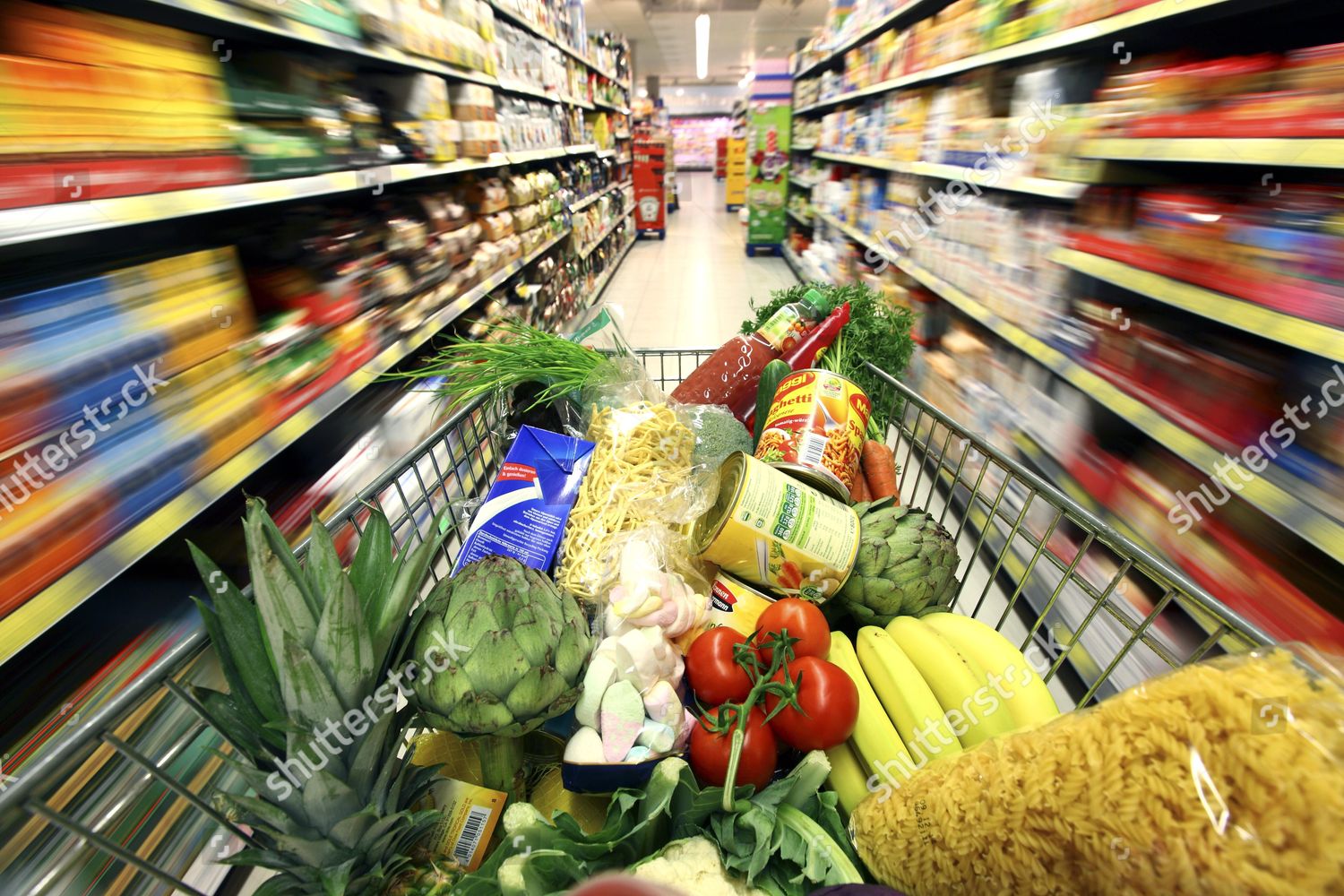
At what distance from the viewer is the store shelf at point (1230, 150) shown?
1.06 meters

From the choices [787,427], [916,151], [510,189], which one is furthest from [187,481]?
[916,151]

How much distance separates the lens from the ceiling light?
1189 centimetres

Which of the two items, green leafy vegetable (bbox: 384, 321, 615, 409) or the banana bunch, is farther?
green leafy vegetable (bbox: 384, 321, 615, 409)

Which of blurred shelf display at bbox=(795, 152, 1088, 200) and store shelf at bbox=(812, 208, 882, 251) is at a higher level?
blurred shelf display at bbox=(795, 152, 1088, 200)

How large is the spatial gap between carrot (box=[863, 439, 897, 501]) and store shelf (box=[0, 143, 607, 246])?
5.03 feet

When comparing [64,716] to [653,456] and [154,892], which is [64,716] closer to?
[154,892]

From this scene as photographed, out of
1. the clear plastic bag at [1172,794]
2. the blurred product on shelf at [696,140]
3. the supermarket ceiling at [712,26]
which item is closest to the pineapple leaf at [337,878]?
the clear plastic bag at [1172,794]

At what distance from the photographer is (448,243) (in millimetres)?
2740

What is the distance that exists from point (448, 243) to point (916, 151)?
2559 millimetres

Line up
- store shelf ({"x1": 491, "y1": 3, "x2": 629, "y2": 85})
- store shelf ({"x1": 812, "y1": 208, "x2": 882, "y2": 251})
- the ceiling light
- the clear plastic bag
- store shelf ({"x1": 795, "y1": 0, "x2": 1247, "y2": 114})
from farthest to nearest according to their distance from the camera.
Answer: the ceiling light → store shelf ({"x1": 812, "y1": 208, "x2": 882, "y2": 251}) → store shelf ({"x1": 491, "y1": 3, "x2": 629, "y2": 85}) → store shelf ({"x1": 795, "y1": 0, "x2": 1247, "y2": 114}) → the clear plastic bag

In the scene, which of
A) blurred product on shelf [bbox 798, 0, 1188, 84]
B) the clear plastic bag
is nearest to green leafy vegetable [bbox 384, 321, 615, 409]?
the clear plastic bag

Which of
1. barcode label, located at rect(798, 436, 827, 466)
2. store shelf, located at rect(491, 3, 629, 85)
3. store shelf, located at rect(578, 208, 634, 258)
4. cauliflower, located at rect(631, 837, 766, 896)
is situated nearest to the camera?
cauliflower, located at rect(631, 837, 766, 896)

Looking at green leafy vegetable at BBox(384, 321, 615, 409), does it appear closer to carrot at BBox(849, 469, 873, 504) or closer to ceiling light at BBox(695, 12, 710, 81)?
carrot at BBox(849, 469, 873, 504)

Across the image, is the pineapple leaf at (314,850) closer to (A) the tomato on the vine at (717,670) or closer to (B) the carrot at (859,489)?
(A) the tomato on the vine at (717,670)
